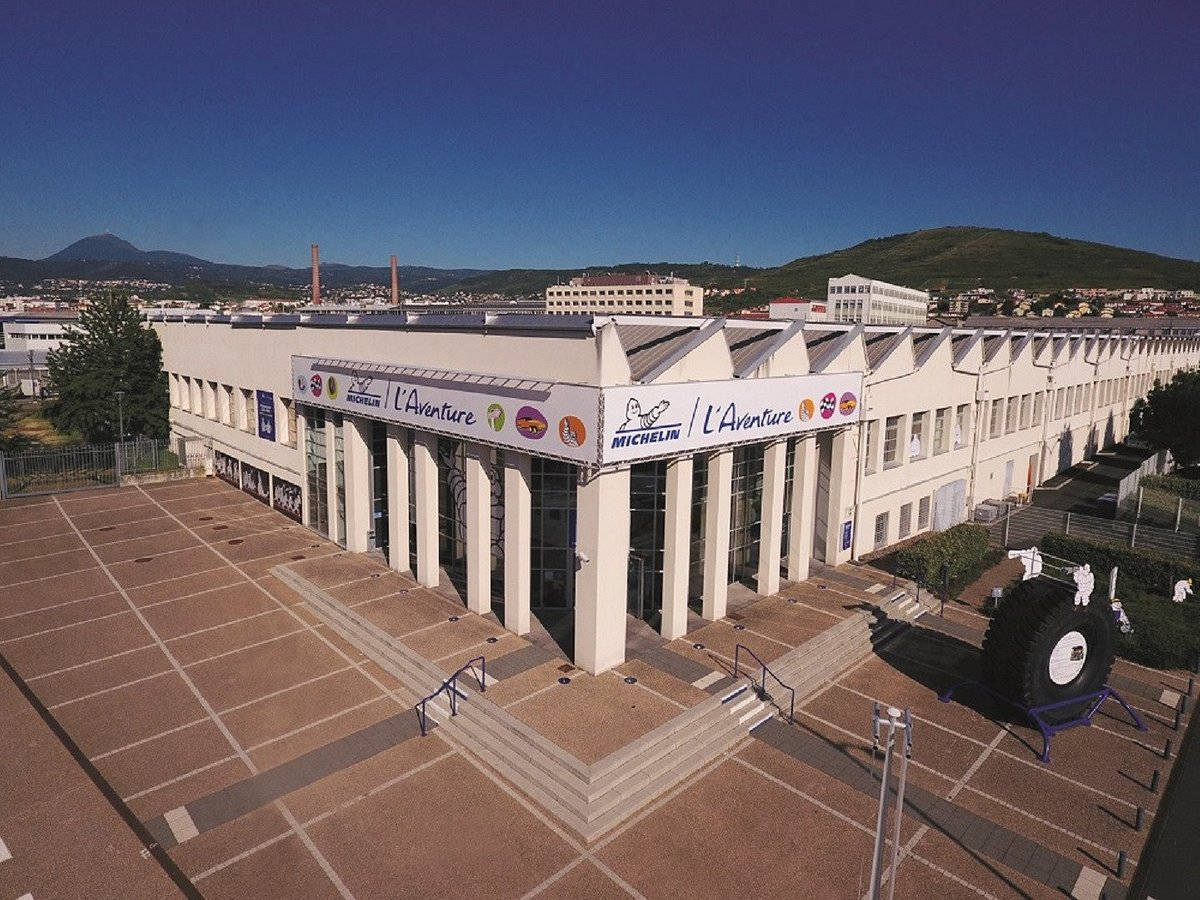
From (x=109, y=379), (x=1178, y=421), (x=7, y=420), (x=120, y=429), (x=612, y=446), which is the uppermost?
(x=612, y=446)

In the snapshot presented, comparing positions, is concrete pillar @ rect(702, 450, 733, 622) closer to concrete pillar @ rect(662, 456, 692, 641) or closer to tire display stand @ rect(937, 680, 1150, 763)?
concrete pillar @ rect(662, 456, 692, 641)

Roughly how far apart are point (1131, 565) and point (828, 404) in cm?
1233

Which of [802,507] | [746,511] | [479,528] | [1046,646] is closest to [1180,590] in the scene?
[1046,646]

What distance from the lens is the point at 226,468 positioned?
128ft

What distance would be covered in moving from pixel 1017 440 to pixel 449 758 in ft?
108

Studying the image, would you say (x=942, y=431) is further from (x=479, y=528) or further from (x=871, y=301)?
(x=871, y=301)

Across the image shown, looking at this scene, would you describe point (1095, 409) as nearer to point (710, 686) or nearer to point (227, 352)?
point (710, 686)

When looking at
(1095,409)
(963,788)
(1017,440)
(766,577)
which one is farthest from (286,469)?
(1095,409)

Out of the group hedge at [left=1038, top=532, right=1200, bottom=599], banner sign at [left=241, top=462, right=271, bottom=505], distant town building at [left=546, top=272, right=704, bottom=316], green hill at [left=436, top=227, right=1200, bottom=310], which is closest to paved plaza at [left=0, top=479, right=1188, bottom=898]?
hedge at [left=1038, top=532, right=1200, bottom=599]

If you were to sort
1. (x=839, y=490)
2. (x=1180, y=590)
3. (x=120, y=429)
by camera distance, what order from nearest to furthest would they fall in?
(x=1180, y=590) → (x=839, y=490) → (x=120, y=429)

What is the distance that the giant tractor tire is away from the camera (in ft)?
52.7

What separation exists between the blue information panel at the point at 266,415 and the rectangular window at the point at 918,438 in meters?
26.6

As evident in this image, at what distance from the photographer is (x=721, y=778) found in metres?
14.8

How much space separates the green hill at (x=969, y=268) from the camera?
154 metres
